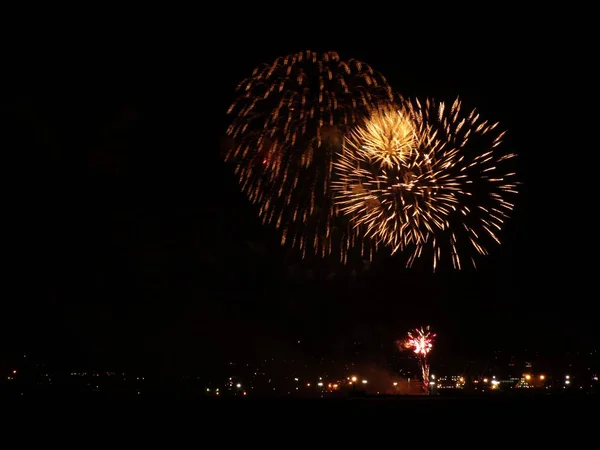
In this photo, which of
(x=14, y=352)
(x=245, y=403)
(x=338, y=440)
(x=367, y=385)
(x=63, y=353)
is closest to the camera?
(x=338, y=440)

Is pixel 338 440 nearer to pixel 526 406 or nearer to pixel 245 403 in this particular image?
pixel 245 403

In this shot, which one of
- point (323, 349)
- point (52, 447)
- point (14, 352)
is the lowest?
point (52, 447)

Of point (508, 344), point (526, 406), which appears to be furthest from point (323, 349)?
point (526, 406)

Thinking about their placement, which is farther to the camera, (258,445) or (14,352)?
(14,352)

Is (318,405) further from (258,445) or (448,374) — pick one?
(448,374)

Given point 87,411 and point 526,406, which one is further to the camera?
point 526,406

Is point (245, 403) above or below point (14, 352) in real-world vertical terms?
below

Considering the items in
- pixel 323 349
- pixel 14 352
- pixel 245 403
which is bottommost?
pixel 245 403

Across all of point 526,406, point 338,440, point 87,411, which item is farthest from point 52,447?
point 526,406

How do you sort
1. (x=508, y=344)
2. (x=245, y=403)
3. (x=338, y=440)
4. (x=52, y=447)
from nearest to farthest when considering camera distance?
1. (x=52, y=447)
2. (x=338, y=440)
3. (x=245, y=403)
4. (x=508, y=344)
